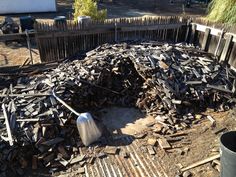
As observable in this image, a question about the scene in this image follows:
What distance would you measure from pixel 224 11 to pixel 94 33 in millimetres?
5562

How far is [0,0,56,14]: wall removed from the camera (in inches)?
885

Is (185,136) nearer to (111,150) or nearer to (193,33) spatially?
(111,150)

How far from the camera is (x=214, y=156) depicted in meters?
6.83

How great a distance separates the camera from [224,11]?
1182 cm

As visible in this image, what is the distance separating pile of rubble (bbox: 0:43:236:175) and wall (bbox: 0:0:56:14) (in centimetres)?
1453

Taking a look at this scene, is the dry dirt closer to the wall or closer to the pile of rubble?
the pile of rubble

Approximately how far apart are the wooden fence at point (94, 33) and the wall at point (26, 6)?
527 inches

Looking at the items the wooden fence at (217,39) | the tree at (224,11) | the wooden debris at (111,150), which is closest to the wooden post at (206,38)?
the wooden fence at (217,39)

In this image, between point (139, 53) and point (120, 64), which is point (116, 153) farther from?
point (139, 53)

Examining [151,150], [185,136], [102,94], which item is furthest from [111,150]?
[102,94]

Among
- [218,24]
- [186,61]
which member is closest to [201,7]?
[218,24]

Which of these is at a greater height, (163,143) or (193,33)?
(193,33)

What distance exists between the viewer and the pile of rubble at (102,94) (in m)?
7.05

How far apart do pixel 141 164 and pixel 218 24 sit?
728 centimetres
